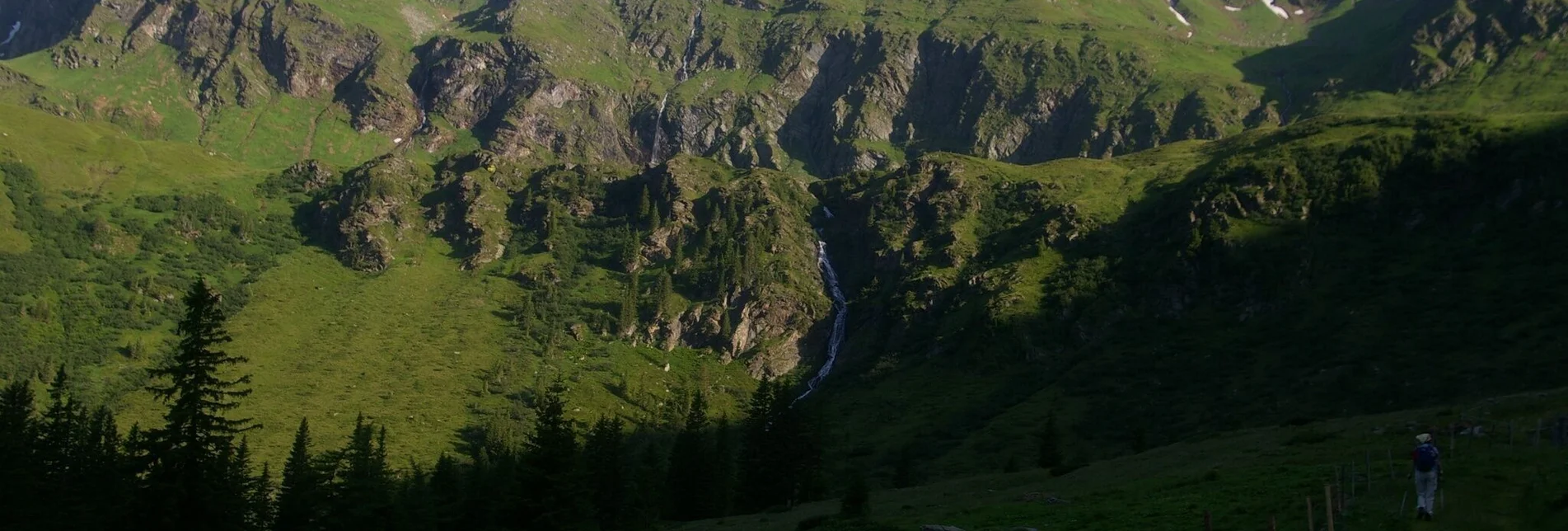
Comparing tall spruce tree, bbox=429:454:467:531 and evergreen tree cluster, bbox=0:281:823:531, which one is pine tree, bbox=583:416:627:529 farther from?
tall spruce tree, bbox=429:454:467:531

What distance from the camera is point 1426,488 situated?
38000mm

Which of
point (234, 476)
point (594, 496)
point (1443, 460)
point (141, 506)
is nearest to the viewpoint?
point (1443, 460)

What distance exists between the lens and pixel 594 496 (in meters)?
104

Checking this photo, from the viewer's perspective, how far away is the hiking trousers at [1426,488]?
3772 cm

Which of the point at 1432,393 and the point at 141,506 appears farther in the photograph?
the point at 1432,393

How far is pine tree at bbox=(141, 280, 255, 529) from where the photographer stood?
201 ft

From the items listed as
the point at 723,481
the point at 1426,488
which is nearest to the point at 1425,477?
the point at 1426,488

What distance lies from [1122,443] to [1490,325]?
2661 inches

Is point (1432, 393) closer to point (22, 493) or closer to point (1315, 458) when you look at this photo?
point (1315, 458)

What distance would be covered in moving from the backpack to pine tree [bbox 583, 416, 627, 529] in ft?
241

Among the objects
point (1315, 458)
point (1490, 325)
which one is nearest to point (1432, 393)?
point (1490, 325)

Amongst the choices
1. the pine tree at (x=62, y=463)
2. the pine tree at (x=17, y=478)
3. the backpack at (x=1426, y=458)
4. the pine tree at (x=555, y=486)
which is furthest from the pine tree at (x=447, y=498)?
the backpack at (x=1426, y=458)

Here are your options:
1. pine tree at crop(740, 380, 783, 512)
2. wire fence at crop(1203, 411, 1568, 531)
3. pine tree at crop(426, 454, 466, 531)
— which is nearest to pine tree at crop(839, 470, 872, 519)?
wire fence at crop(1203, 411, 1568, 531)

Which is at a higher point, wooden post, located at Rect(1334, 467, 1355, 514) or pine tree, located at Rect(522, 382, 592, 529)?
pine tree, located at Rect(522, 382, 592, 529)
